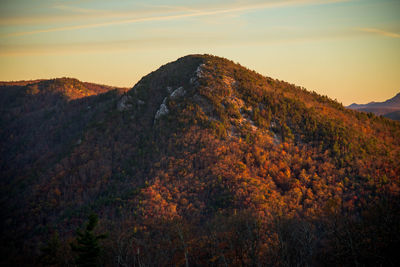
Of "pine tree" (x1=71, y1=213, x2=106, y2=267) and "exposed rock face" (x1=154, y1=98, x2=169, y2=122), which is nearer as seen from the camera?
"pine tree" (x1=71, y1=213, x2=106, y2=267)

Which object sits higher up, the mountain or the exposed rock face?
the exposed rock face

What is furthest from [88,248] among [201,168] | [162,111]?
[162,111]

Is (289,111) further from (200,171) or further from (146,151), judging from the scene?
(146,151)

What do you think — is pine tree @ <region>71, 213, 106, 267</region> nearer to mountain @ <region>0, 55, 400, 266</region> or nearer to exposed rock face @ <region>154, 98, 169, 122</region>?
mountain @ <region>0, 55, 400, 266</region>

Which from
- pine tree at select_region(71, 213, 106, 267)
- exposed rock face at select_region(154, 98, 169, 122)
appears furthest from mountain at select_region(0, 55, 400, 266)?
pine tree at select_region(71, 213, 106, 267)

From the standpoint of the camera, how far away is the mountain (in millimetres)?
85125

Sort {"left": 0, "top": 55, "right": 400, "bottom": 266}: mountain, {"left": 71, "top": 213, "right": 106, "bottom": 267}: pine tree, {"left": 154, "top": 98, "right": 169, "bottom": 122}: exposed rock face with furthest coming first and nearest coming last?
{"left": 154, "top": 98, "right": 169, "bottom": 122}: exposed rock face → {"left": 0, "top": 55, "right": 400, "bottom": 266}: mountain → {"left": 71, "top": 213, "right": 106, "bottom": 267}: pine tree

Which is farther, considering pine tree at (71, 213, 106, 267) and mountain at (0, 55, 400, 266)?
mountain at (0, 55, 400, 266)

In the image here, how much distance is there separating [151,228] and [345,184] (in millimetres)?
71501

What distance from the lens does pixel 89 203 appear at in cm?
11912

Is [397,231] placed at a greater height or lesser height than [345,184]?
greater

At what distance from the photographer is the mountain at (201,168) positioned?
279 ft

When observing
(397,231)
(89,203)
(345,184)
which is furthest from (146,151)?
(397,231)

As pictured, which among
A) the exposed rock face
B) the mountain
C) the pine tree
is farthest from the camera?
the exposed rock face
